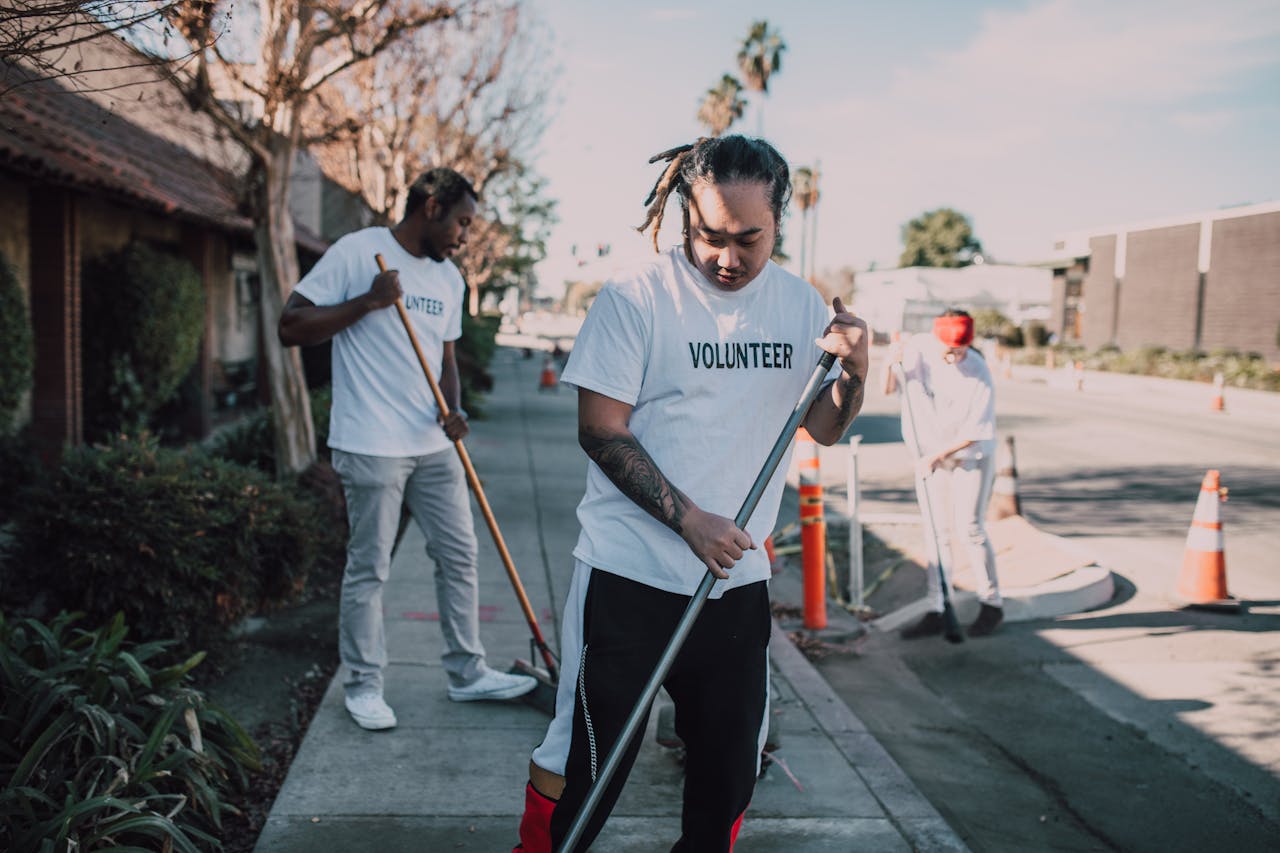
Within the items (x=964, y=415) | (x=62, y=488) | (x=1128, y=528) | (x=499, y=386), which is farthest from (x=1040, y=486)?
(x=499, y=386)

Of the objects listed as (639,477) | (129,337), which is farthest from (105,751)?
(129,337)

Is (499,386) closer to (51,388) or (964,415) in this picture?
(51,388)

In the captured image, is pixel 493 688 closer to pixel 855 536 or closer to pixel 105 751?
pixel 105 751

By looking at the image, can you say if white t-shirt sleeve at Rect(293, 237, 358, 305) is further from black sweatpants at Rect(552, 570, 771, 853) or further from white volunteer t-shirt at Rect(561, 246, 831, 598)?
black sweatpants at Rect(552, 570, 771, 853)

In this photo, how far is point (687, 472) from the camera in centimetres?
253

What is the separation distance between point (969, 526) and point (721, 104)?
38.7 metres

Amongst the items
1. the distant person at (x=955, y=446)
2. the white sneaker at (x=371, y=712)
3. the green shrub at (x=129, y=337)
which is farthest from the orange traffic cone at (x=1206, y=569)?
the green shrub at (x=129, y=337)

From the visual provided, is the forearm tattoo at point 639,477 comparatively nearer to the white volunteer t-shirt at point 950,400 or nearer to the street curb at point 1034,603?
the white volunteer t-shirt at point 950,400

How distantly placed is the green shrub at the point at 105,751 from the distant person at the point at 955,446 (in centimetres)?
391

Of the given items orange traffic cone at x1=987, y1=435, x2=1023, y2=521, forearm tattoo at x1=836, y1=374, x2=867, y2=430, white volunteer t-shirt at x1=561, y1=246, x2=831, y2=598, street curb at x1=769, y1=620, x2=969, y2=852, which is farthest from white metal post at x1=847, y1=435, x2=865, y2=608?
white volunteer t-shirt at x1=561, y1=246, x2=831, y2=598

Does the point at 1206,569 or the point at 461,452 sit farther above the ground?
the point at 461,452

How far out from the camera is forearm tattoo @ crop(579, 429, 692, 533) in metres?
2.41

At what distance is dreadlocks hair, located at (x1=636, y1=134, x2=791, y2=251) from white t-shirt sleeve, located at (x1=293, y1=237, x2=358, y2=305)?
1778 mm

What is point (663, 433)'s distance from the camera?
2527 millimetres
